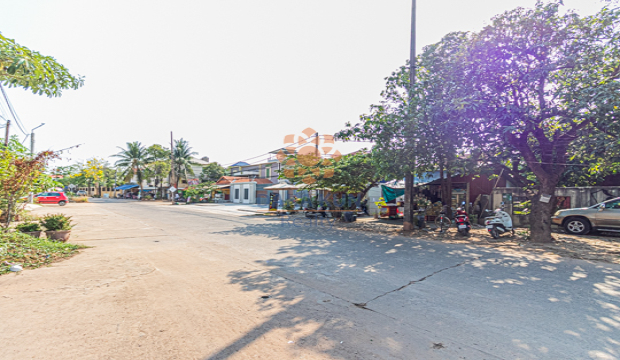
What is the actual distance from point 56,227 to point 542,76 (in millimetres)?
14572

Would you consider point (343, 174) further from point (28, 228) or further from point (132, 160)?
point (132, 160)

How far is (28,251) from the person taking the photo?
22.2ft

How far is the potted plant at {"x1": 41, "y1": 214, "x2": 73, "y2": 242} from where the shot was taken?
8.73 meters

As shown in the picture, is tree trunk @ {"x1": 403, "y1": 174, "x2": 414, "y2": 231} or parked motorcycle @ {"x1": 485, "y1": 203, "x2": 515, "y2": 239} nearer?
parked motorcycle @ {"x1": 485, "y1": 203, "x2": 515, "y2": 239}

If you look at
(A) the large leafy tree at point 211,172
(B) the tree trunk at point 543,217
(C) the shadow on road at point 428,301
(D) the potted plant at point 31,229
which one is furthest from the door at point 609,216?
(A) the large leafy tree at point 211,172

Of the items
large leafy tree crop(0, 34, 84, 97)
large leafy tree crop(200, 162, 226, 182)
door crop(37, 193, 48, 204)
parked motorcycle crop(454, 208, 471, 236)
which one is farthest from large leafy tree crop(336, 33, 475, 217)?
large leafy tree crop(200, 162, 226, 182)

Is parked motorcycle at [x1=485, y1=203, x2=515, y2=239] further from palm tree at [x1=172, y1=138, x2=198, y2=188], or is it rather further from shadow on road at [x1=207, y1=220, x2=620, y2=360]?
palm tree at [x1=172, y1=138, x2=198, y2=188]

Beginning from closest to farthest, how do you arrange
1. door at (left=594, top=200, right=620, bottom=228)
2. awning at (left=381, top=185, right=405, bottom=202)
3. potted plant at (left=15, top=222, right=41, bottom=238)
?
potted plant at (left=15, top=222, right=41, bottom=238)
door at (left=594, top=200, right=620, bottom=228)
awning at (left=381, top=185, right=405, bottom=202)

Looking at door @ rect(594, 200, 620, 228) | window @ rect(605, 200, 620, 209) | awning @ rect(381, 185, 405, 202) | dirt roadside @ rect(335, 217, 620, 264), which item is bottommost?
dirt roadside @ rect(335, 217, 620, 264)

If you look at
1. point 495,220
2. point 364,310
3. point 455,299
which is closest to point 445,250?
point 495,220

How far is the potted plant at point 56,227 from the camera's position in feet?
28.6

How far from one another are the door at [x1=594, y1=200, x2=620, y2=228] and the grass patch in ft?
55.3

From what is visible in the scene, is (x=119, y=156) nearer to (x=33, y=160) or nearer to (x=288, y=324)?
(x=33, y=160)

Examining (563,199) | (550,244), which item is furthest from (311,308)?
(563,199)
